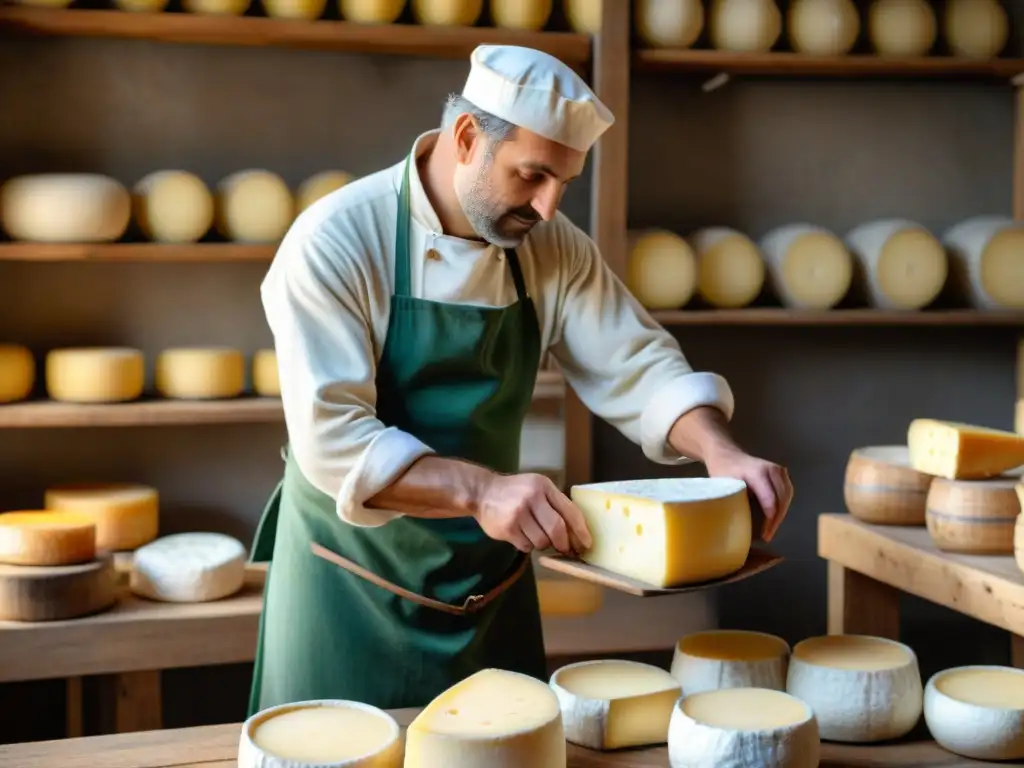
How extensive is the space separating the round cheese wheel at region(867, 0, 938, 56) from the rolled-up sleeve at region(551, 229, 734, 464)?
149 cm

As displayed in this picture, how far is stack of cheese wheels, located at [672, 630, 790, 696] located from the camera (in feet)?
4.73

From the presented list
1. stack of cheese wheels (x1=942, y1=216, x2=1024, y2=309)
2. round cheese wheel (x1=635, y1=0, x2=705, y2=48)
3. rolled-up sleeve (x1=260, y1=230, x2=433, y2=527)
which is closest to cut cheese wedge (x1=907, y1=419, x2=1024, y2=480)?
rolled-up sleeve (x1=260, y1=230, x2=433, y2=527)

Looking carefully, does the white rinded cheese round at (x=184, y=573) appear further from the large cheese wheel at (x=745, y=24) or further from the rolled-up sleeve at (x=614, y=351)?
the large cheese wheel at (x=745, y=24)

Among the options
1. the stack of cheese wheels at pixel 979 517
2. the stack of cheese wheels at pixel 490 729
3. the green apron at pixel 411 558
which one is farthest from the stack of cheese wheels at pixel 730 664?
the stack of cheese wheels at pixel 979 517

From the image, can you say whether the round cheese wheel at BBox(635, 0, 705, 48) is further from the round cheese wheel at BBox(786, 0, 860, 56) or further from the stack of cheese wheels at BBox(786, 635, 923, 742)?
the stack of cheese wheels at BBox(786, 635, 923, 742)

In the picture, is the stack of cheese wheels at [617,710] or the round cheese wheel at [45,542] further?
the round cheese wheel at [45,542]

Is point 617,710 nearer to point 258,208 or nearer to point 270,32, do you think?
point 258,208

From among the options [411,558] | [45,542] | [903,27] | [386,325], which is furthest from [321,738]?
[903,27]

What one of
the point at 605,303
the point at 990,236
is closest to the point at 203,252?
the point at 605,303

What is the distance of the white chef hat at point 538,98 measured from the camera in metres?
1.57

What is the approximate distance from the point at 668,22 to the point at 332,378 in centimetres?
166

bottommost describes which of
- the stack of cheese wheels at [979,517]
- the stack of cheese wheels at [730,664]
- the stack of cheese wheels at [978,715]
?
the stack of cheese wheels at [978,715]

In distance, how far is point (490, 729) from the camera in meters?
1.14

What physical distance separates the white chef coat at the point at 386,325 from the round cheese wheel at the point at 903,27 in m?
1.49
